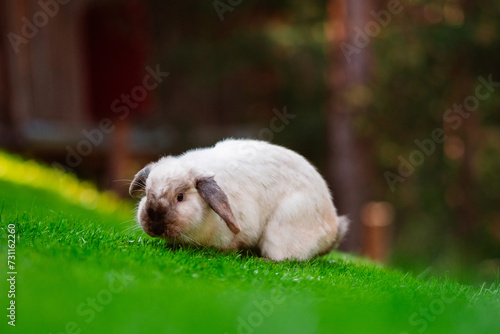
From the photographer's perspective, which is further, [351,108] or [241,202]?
[351,108]

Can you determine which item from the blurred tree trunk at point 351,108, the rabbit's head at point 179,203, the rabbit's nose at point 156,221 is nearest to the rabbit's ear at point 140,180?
the rabbit's head at point 179,203

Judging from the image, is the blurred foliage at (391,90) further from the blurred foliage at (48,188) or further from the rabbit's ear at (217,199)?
the rabbit's ear at (217,199)

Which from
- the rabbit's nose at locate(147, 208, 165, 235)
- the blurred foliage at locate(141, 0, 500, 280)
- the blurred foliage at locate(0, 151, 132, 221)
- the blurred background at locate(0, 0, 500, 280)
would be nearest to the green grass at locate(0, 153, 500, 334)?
the rabbit's nose at locate(147, 208, 165, 235)

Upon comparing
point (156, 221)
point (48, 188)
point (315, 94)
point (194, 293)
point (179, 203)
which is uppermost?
point (315, 94)

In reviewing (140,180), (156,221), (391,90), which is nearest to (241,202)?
(156,221)

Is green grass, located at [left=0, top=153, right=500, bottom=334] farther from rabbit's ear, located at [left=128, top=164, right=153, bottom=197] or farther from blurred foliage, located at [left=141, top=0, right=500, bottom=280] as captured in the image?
blurred foliage, located at [left=141, top=0, right=500, bottom=280]

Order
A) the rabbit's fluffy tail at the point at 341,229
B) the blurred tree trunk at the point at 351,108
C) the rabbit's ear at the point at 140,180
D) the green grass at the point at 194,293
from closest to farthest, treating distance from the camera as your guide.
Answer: the green grass at the point at 194,293 → the rabbit's ear at the point at 140,180 → the rabbit's fluffy tail at the point at 341,229 → the blurred tree trunk at the point at 351,108

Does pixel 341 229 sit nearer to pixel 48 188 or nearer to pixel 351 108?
pixel 48 188
